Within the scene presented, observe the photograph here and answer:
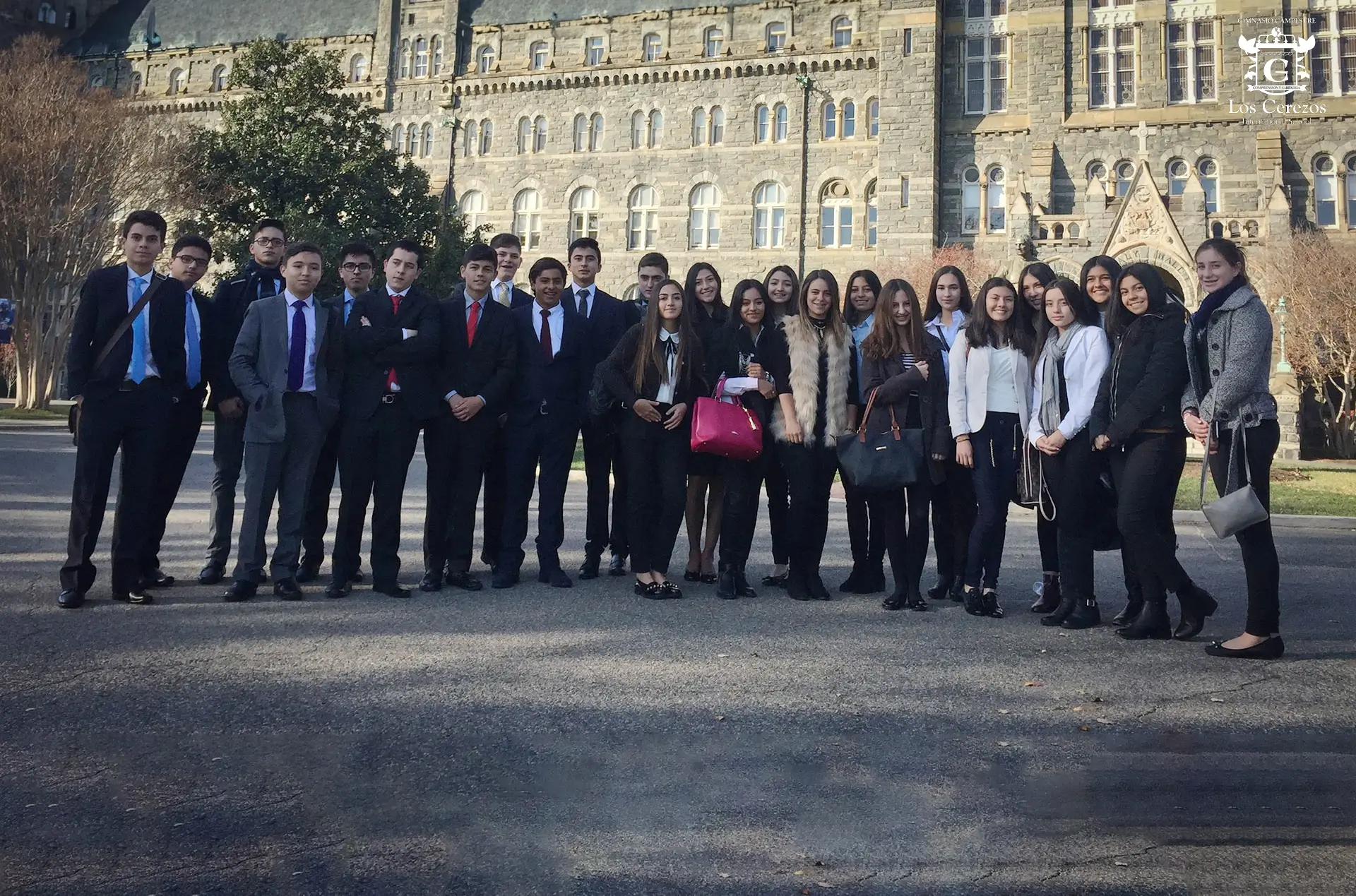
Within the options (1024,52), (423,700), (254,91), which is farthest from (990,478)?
(1024,52)

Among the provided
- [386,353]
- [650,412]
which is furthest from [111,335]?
[650,412]

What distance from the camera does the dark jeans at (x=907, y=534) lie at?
255 inches

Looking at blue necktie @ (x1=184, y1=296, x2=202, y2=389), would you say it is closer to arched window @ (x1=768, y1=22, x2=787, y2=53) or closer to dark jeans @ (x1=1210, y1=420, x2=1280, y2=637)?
dark jeans @ (x1=1210, y1=420, x2=1280, y2=637)

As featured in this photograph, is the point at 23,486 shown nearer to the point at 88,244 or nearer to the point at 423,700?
the point at 423,700

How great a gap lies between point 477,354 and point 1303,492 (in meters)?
14.5

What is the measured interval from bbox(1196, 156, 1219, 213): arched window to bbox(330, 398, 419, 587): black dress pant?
115ft

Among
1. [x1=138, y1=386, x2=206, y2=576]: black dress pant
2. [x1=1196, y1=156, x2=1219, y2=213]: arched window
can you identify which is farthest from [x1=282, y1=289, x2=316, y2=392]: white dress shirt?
[x1=1196, y1=156, x2=1219, y2=213]: arched window

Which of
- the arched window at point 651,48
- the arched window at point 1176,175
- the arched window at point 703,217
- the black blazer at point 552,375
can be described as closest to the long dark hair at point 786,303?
the black blazer at point 552,375

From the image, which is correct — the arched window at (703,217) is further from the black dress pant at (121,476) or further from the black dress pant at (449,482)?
the black dress pant at (121,476)

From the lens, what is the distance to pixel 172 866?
2.71 m

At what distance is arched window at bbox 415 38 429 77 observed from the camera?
151ft

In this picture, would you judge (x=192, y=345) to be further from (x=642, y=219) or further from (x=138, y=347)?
(x=642, y=219)

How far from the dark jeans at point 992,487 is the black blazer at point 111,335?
16.4 feet

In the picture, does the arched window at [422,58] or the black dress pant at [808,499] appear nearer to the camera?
the black dress pant at [808,499]
